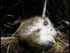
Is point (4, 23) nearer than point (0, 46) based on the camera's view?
No

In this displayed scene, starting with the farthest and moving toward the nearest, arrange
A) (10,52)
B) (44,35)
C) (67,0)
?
(67,0)
(10,52)
(44,35)

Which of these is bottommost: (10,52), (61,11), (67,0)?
(10,52)

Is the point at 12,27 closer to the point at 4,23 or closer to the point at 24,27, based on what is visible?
the point at 4,23

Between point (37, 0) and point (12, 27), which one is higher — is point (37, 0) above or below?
above

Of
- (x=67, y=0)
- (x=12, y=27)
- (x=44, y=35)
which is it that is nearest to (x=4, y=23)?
(x=12, y=27)
